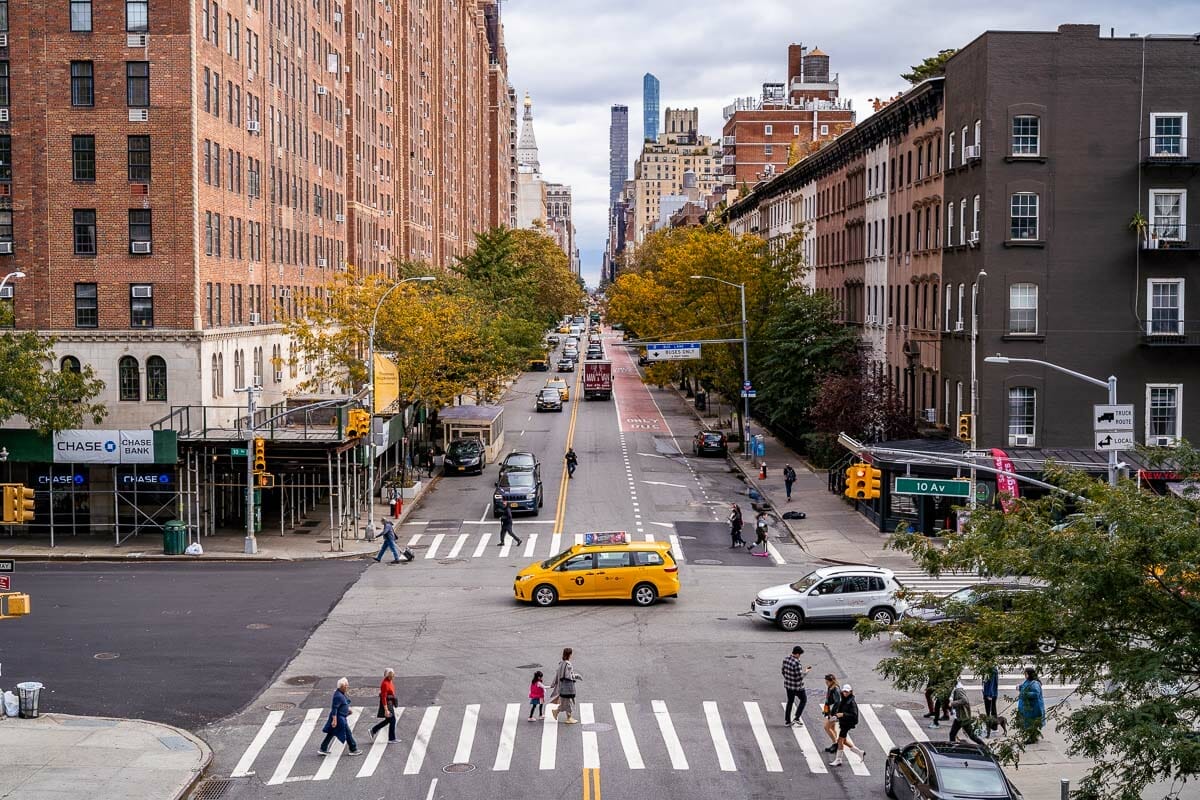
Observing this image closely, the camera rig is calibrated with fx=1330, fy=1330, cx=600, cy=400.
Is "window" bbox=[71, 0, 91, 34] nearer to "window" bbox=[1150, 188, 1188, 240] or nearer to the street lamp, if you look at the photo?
the street lamp

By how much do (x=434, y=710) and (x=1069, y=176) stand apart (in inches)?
1310

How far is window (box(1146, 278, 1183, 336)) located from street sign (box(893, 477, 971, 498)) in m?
10.9

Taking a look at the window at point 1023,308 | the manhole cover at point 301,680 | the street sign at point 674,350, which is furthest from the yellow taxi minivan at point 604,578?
the street sign at point 674,350

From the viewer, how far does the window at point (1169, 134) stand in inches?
1895

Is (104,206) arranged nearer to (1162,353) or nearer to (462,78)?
(1162,353)

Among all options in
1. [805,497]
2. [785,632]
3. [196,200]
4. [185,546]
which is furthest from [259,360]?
[785,632]

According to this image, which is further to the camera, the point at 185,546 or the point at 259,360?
the point at 259,360

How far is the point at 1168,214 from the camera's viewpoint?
160ft

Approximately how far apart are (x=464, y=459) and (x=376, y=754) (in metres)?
41.6

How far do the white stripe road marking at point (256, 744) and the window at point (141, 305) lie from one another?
2654 cm

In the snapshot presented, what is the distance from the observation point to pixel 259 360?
59406mm

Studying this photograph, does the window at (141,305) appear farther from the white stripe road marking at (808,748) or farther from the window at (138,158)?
the white stripe road marking at (808,748)

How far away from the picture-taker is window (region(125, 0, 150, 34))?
48.5 meters

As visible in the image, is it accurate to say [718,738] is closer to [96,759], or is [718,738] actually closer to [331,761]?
[331,761]
